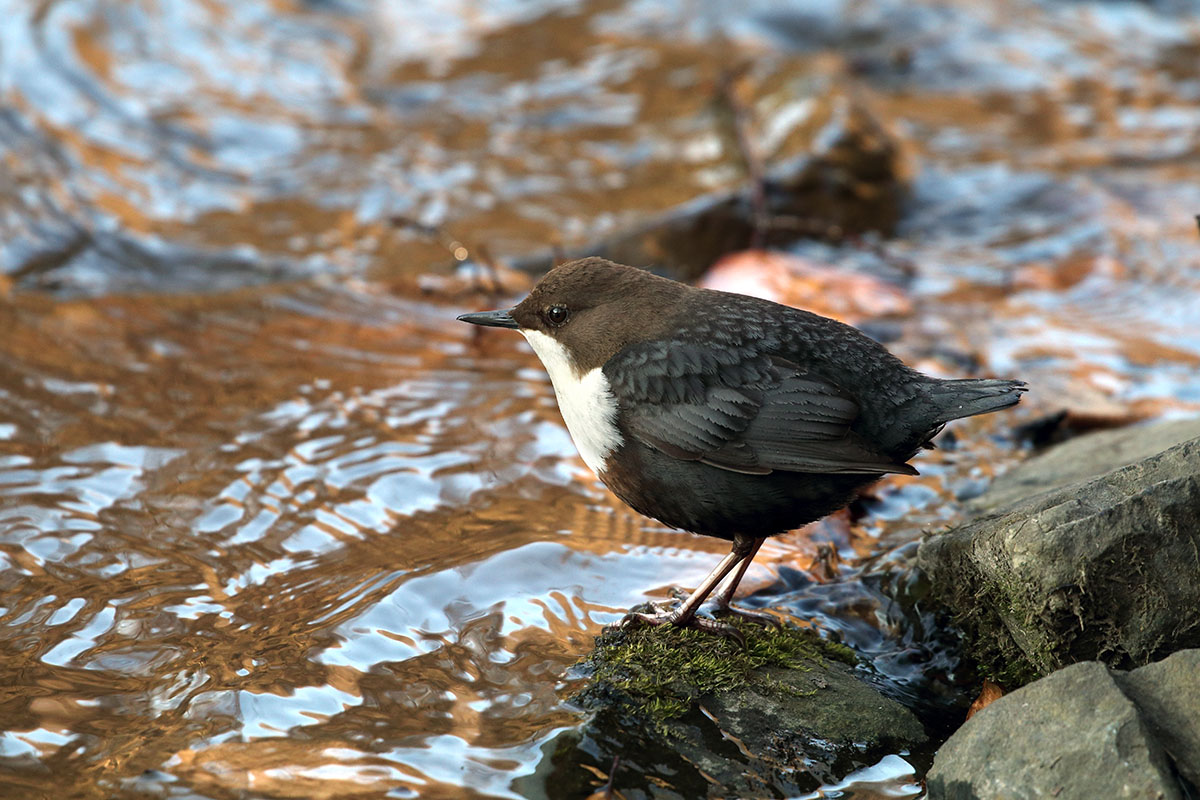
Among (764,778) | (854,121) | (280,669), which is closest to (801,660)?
(764,778)

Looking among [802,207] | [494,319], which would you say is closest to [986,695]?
[494,319]

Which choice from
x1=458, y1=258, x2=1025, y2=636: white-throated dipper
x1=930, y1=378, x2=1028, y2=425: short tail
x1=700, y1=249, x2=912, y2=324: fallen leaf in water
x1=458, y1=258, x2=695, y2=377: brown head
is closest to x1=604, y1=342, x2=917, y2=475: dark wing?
x1=458, y1=258, x2=1025, y2=636: white-throated dipper

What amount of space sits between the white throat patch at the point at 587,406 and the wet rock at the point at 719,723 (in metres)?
0.57

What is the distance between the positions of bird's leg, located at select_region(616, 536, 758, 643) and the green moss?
0.02 meters

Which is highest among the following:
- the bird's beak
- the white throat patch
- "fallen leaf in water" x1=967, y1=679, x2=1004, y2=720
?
the bird's beak

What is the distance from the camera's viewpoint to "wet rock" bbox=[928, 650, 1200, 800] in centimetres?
250

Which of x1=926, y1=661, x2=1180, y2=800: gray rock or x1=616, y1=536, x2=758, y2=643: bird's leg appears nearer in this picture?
x1=926, y1=661, x2=1180, y2=800: gray rock

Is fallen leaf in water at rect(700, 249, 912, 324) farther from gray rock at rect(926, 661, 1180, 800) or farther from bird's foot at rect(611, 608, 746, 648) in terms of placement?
gray rock at rect(926, 661, 1180, 800)

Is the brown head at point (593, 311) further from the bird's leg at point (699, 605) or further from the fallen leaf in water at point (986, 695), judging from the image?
the fallen leaf in water at point (986, 695)

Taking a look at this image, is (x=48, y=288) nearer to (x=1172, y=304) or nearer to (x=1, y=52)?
(x=1, y=52)

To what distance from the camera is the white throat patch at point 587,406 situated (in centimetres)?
347

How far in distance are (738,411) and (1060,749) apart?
1.24m

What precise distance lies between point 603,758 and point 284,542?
5.34 ft

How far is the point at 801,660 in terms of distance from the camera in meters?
3.39
